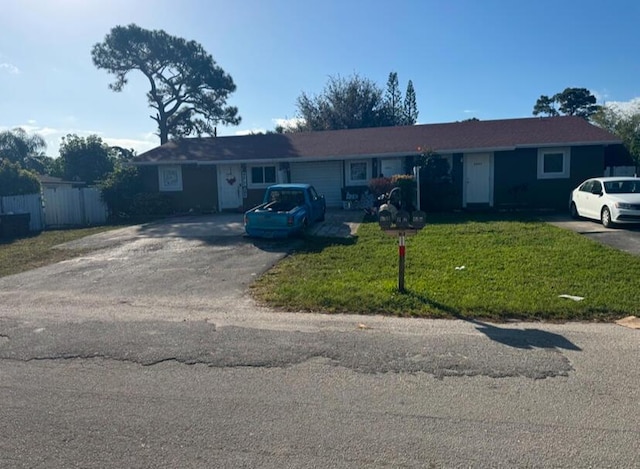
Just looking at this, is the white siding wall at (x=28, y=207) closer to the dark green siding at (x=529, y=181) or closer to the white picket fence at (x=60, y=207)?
the white picket fence at (x=60, y=207)

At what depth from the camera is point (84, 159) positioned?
38594mm

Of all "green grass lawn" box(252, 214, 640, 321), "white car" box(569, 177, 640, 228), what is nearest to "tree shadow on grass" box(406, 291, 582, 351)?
"green grass lawn" box(252, 214, 640, 321)

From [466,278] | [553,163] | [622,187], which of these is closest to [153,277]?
[466,278]

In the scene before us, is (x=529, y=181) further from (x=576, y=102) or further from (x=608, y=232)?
(x=576, y=102)

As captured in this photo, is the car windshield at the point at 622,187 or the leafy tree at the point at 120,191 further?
the leafy tree at the point at 120,191

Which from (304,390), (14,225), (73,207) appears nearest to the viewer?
(304,390)

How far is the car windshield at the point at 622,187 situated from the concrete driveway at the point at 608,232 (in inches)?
41.7

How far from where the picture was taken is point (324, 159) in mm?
20156

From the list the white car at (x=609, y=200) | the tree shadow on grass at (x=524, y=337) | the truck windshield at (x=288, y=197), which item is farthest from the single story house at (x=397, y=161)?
the tree shadow on grass at (x=524, y=337)

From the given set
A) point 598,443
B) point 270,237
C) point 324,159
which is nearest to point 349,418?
point 598,443

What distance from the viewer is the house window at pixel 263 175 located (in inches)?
844

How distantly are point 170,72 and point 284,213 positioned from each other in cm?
2712

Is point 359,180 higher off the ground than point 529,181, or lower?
higher

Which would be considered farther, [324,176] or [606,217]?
[324,176]
